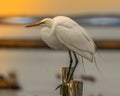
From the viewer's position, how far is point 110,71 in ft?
5.68

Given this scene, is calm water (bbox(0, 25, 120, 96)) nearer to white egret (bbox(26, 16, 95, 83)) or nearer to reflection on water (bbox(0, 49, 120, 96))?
reflection on water (bbox(0, 49, 120, 96))

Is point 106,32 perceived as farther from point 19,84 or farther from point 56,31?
point 56,31

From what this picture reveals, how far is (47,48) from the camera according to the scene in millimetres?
1798

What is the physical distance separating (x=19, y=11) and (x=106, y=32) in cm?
50

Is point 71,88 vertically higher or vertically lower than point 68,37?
lower

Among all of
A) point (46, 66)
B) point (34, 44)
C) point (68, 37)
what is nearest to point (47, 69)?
point (46, 66)

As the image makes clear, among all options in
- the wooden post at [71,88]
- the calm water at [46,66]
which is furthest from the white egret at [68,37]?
the calm water at [46,66]

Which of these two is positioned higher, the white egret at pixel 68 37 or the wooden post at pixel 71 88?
the white egret at pixel 68 37

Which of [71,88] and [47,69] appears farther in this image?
[47,69]

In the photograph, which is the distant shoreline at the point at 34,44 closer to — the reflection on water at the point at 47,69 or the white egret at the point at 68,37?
the reflection on water at the point at 47,69

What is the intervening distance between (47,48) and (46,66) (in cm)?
10

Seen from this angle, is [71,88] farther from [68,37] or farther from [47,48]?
[47,48]

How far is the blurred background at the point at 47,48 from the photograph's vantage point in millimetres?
1717

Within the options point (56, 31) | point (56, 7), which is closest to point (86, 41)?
point (56, 31)
